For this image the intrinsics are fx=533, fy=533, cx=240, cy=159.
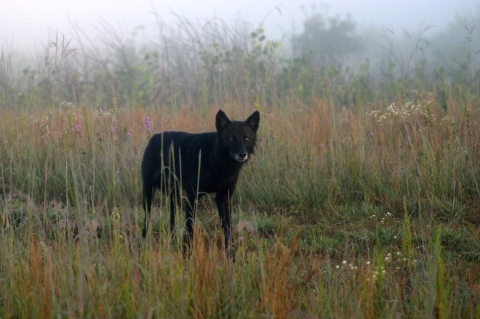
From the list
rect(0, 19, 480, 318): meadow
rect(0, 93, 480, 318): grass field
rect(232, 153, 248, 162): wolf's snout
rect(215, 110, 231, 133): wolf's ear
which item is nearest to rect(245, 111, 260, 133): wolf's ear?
rect(215, 110, 231, 133): wolf's ear

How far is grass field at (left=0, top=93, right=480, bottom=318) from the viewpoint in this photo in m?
2.73

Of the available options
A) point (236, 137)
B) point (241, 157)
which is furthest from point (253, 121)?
point (241, 157)

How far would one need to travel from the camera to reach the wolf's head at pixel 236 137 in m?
4.72

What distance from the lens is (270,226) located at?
4844mm

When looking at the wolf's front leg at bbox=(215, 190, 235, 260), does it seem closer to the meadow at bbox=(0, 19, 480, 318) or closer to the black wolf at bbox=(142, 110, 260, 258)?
the black wolf at bbox=(142, 110, 260, 258)

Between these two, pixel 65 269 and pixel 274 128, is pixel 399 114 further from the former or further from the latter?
pixel 65 269

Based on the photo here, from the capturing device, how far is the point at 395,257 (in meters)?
3.95

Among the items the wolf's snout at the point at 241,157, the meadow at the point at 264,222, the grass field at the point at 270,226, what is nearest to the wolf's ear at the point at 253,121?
the wolf's snout at the point at 241,157

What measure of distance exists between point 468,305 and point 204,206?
322 cm

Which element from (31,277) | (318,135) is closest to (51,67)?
(318,135)

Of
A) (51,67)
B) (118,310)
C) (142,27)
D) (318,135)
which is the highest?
(142,27)

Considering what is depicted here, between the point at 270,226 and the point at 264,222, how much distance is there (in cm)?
7

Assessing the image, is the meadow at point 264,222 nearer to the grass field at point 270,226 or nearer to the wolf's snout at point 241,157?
the grass field at point 270,226

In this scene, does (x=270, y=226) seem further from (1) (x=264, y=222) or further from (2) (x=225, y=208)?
(2) (x=225, y=208)
